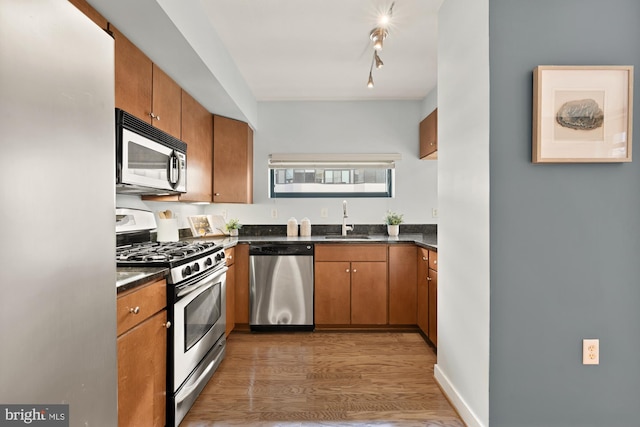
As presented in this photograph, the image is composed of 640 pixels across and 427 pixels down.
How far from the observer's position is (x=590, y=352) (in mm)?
1637

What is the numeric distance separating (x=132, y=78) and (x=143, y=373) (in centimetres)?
153

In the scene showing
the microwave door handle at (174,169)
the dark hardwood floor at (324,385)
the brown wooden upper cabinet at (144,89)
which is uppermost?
the brown wooden upper cabinet at (144,89)

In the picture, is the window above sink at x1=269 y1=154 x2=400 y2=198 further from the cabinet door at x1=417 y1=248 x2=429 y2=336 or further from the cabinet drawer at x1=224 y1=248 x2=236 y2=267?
the cabinet door at x1=417 y1=248 x2=429 y2=336

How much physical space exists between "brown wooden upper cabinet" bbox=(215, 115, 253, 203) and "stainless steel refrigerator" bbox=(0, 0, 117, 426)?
2.63 metres

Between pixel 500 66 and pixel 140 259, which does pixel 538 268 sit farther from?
pixel 140 259

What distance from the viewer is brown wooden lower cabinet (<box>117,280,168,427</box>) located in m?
1.38

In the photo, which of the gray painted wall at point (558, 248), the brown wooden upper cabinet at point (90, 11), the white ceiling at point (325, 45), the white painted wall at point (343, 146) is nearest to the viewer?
the brown wooden upper cabinet at point (90, 11)

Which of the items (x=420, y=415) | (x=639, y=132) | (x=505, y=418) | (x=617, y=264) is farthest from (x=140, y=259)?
(x=639, y=132)

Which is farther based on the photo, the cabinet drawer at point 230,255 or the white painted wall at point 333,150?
the white painted wall at point 333,150

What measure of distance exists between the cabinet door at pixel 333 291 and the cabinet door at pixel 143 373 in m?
1.77

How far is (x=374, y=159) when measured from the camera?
3932 mm

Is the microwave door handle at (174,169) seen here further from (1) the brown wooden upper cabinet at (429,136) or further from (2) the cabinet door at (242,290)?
(1) the brown wooden upper cabinet at (429,136)

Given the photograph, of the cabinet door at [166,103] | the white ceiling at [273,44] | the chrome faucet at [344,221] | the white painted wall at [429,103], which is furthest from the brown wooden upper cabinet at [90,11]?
the white painted wall at [429,103]

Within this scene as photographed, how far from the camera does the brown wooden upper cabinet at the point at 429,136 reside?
3.41 meters
